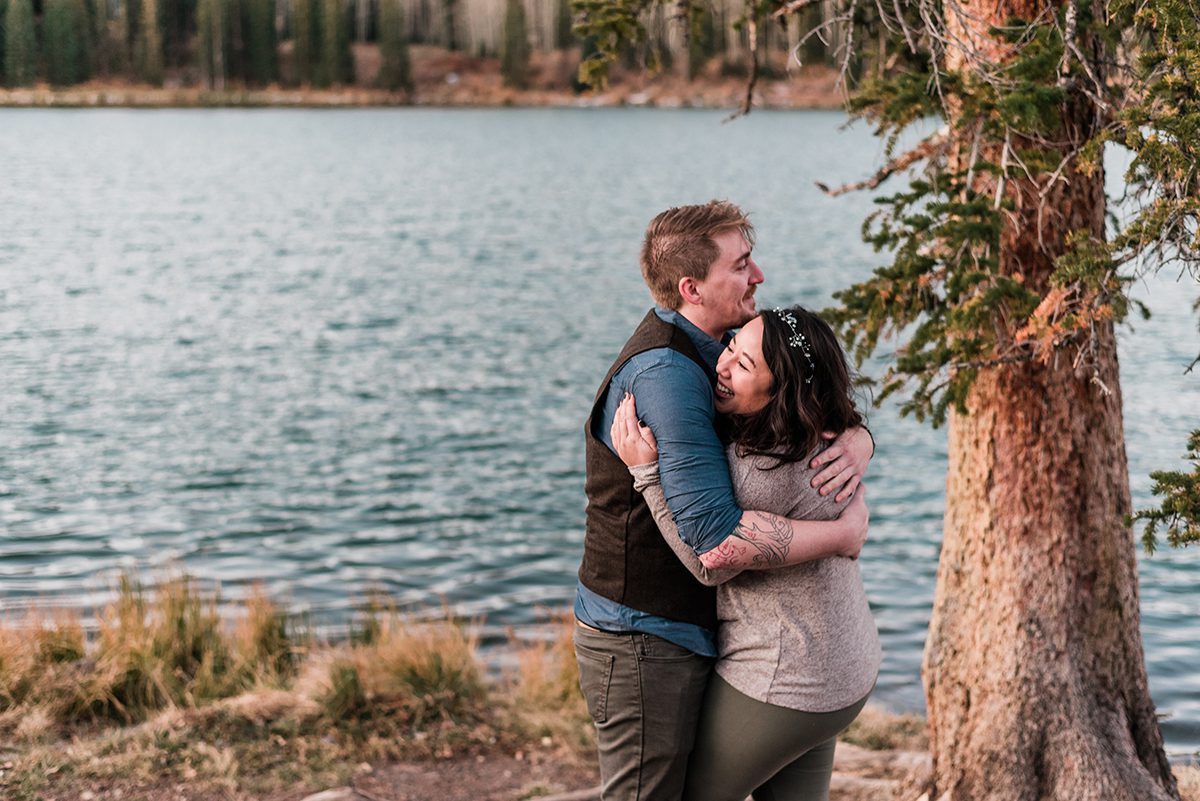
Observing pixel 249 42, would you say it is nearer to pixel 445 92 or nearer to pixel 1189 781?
pixel 445 92

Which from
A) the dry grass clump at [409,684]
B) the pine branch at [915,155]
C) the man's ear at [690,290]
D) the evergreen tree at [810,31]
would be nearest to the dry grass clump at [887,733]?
the dry grass clump at [409,684]

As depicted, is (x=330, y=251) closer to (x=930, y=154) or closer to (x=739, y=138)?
(x=930, y=154)

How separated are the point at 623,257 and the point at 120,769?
2705cm

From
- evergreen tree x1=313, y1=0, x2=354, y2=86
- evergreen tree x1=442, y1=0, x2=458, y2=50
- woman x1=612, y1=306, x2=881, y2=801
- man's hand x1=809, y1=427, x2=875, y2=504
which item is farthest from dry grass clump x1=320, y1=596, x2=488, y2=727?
evergreen tree x1=442, y1=0, x2=458, y2=50

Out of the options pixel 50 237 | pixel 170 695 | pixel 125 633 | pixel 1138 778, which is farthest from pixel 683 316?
pixel 50 237

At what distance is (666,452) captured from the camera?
2.95 meters

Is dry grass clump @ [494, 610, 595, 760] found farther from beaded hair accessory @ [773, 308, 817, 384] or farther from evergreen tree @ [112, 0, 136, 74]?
evergreen tree @ [112, 0, 136, 74]

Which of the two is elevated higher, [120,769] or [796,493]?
[796,493]

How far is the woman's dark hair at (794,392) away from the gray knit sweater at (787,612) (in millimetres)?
50

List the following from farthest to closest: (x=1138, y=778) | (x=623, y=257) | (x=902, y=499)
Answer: (x=623, y=257)
(x=902, y=499)
(x=1138, y=778)

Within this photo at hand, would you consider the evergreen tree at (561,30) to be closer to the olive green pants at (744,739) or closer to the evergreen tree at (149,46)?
the evergreen tree at (149,46)

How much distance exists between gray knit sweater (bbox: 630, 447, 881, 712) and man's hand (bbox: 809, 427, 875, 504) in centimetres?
2

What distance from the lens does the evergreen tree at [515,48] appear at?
111938 mm

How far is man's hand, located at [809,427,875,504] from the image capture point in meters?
3.05
